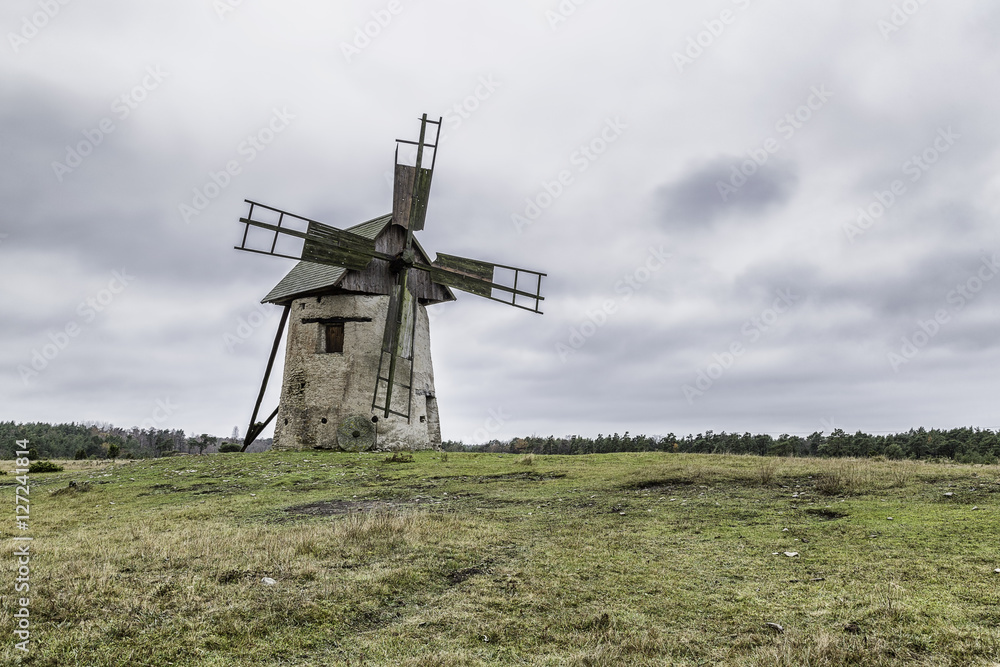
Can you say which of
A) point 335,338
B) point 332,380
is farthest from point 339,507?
point 335,338

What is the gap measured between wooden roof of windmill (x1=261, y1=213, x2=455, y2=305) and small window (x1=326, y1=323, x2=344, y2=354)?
1603 mm

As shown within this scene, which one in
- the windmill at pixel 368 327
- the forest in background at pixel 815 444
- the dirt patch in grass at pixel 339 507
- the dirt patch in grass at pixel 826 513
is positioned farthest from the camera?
the forest in background at pixel 815 444

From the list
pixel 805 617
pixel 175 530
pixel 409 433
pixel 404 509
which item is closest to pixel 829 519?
pixel 805 617

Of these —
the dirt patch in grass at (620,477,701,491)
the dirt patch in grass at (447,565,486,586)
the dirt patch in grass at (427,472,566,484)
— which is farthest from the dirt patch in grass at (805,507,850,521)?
the dirt patch in grass at (427,472,566,484)

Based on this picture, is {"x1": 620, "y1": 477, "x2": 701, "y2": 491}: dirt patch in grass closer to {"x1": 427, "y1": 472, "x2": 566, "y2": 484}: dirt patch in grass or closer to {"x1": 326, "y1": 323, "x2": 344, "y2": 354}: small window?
{"x1": 427, "y1": 472, "x2": 566, "y2": 484}: dirt patch in grass

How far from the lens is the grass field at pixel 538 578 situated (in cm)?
Answer: 539

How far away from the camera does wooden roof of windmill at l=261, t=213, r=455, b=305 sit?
1073 inches

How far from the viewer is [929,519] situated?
951 centimetres

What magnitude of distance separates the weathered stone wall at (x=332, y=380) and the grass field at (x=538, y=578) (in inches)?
492

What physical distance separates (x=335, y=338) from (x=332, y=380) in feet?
6.36

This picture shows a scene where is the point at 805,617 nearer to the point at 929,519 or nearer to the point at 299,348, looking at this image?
the point at 929,519

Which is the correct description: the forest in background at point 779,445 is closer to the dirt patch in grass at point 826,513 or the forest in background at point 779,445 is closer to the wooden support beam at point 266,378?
the wooden support beam at point 266,378

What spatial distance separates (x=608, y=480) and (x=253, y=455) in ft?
49.2

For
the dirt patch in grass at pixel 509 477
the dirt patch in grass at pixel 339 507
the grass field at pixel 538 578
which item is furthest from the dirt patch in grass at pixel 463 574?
the dirt patch in grass at pixel 509 477
